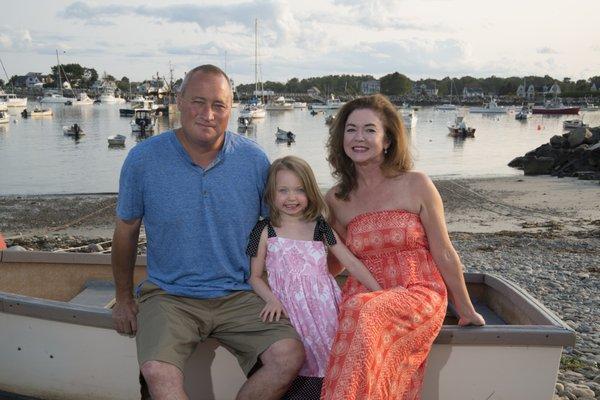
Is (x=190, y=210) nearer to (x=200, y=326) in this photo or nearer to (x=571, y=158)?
(x=200, y=326)

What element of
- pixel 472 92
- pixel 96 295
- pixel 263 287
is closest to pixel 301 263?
pixel 263 287

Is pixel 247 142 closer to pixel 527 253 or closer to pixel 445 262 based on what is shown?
pixel 445 262

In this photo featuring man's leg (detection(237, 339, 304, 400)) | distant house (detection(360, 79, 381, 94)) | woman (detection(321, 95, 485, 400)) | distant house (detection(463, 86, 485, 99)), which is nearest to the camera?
woman (detection(321, 95, 485, 400))

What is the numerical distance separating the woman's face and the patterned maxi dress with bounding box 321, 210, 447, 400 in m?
0.38

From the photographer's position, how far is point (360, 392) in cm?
303

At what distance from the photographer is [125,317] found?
3.83 metres

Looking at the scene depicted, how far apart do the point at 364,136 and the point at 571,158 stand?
89.8ft

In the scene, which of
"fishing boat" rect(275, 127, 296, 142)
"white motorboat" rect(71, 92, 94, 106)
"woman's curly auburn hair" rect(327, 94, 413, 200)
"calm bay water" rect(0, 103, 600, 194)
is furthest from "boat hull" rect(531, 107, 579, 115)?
"woman's curly auburn hair" rect(327, 94, 413, 200)

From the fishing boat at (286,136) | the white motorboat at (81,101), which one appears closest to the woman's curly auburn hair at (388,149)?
the fishing boat at (286,136)

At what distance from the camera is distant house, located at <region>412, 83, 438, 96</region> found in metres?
172

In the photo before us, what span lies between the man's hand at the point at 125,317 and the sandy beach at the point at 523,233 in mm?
3384

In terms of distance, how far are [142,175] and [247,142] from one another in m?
0.71

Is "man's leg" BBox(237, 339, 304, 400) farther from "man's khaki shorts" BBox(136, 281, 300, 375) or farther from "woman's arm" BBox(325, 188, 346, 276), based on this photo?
"woman's arm" BBox(325, 188, 346, 276)

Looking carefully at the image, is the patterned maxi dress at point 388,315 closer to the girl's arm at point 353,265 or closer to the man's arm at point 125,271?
the girl's arm at point 353,265
